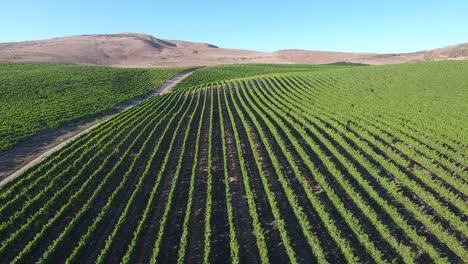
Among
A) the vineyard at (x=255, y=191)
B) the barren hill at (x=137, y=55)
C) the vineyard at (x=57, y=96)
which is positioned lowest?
the vineyard at (x=255, y=191)

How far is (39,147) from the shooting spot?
29516mm

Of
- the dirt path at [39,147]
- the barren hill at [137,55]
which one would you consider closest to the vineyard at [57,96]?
the dirt path at [39,147]

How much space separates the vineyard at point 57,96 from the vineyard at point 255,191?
7.00 meters

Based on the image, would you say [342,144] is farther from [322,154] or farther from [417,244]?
[417,244]

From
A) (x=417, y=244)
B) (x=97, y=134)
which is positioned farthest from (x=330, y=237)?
(x=97, y=134)

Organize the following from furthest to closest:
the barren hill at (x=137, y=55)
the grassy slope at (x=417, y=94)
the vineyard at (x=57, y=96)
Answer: the barren hill at (x=137, y=55) → the vineyard at (x=57, y=96) → the grassy slope at (x=417, y=94)

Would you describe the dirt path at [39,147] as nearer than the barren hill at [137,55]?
Yes

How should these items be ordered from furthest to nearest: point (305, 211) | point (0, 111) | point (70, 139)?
point (0, 111) → point (70, 139) → point (305, 211)

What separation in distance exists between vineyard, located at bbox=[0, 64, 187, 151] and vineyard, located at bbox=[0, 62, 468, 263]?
7.00 metres

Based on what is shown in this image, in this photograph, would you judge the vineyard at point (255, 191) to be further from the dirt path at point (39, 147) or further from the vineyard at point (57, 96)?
the vineyard at point (57, 96)

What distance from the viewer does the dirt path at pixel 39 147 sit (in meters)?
24.8

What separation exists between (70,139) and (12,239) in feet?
55.5

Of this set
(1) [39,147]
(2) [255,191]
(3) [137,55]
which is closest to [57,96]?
(1) [39,147]

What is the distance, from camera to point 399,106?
36406 mm
